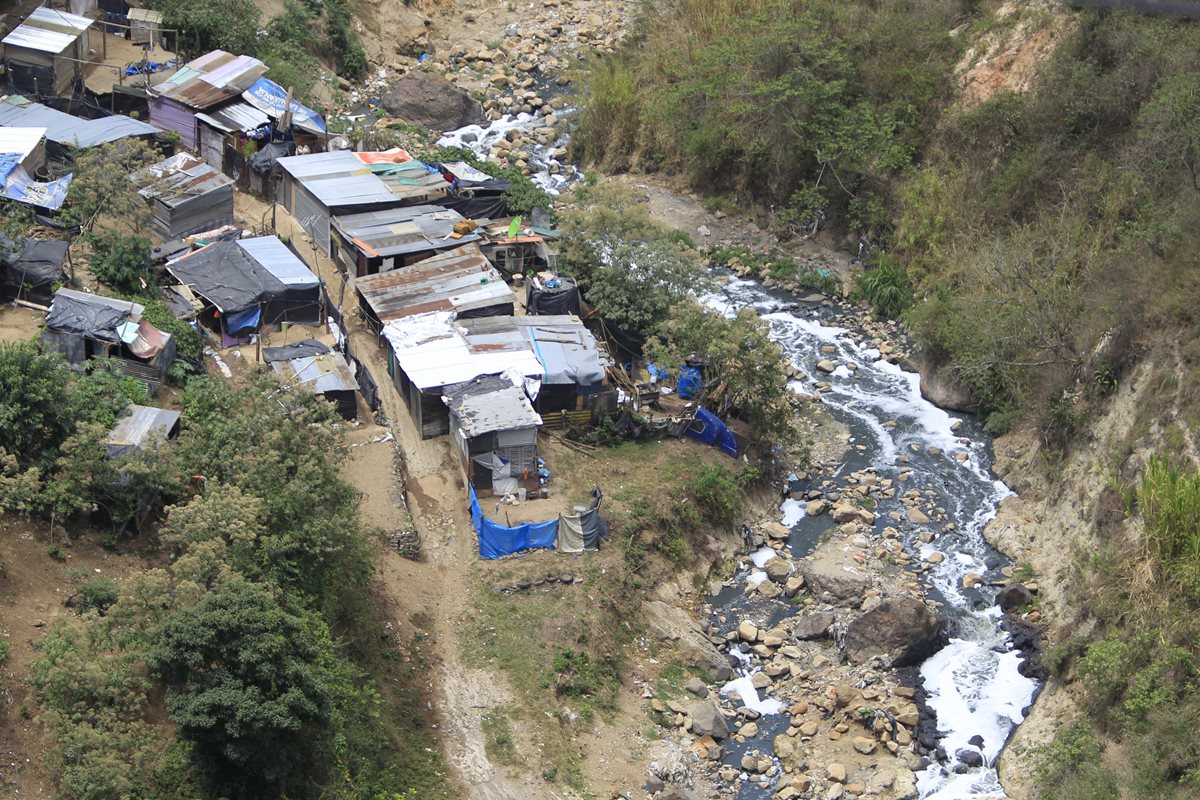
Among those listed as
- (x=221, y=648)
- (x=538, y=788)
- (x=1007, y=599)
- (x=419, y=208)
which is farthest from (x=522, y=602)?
(x=419, y=208)

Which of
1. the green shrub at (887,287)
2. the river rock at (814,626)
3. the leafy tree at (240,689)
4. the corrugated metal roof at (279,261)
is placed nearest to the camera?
the leafy tree at (240,689)

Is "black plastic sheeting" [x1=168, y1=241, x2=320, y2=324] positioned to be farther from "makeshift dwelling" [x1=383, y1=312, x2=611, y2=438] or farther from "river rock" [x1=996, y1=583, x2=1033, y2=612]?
"river rock" [x1=996, y1=583, x2=1033, y2=612]

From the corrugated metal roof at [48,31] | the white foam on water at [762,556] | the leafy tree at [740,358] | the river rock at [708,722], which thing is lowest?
the white foam on water at [762,556]

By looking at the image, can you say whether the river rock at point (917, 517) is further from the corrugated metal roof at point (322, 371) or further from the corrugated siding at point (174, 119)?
the corrugated siding at point (174, 119)

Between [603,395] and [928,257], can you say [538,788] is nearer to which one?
[603,395]

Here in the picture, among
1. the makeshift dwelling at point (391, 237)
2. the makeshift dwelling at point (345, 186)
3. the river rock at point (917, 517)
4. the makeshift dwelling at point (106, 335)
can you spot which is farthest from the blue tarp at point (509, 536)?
the makeshift dwelling at point (345, 186)

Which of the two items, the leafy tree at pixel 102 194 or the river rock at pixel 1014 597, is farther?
the leafy tree at pixel 102 194

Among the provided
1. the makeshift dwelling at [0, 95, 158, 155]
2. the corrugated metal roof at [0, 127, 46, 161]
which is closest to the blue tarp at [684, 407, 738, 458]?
the makeshift dwelling at [0, 95, 158, 155]
